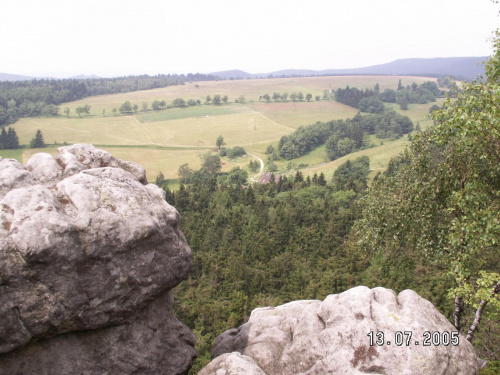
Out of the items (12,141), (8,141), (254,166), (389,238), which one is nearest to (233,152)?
(254,166)

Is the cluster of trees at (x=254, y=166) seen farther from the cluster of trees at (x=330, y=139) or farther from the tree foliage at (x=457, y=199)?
the tree foliage at (x=457, y=199)

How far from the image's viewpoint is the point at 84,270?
464 inches

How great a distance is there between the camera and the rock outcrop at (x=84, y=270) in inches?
421

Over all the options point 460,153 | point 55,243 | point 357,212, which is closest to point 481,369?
point 460,153

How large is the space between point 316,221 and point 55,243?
5812 cm

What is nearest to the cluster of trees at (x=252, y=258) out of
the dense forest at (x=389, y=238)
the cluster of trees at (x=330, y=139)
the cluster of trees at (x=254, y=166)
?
the dense forest at (x=389, y=238)

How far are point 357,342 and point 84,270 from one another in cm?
960

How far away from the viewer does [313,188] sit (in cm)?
9769

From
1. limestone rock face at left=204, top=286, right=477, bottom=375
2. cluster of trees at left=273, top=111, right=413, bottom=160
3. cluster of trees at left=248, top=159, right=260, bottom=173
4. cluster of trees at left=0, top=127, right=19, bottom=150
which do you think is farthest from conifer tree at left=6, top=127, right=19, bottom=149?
limestone rock face at left=204, top=286, right=477, bottom=375

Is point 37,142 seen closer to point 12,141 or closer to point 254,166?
point 12,141

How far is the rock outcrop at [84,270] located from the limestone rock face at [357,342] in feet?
10.7

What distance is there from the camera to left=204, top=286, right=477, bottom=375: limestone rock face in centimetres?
1242

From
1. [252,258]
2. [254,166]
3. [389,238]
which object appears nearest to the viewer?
[389,238]

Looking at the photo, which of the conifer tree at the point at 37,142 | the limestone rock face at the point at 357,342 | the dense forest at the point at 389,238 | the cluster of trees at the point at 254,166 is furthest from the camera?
the conifer tree at the point at 37,142
